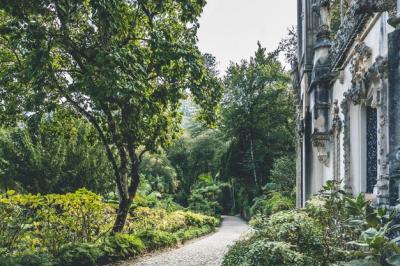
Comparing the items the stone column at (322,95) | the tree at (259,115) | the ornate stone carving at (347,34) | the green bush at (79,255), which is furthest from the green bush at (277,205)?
the ornate stone carving at (347,34)

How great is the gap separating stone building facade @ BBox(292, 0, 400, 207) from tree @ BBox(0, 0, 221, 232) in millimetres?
2702

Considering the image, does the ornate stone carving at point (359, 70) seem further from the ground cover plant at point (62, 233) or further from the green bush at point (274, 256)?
the ground cover plant at point (62, 233)

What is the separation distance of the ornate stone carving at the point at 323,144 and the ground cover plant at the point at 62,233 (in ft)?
17.7

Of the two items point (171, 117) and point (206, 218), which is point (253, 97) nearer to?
point (206, 218)

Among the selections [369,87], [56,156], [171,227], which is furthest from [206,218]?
[369,87]

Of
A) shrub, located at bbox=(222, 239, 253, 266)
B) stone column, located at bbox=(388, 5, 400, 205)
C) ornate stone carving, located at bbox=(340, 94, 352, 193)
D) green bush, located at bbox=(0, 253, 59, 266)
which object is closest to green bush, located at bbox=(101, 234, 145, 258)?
green bush, located at bbox=(0, 253, 59, 266)

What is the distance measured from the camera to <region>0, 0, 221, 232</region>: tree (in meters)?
7.21

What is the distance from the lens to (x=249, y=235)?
292 inches

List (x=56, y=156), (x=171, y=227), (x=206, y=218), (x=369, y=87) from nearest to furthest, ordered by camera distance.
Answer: (x=369, y=87), (x=171, y=227), (x=56, y=156), (x=206, y=218)

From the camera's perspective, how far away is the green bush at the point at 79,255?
9.29m

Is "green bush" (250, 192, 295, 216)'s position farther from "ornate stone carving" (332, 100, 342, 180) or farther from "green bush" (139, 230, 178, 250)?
"ornate stone carving" (332, 100, 342, 180)

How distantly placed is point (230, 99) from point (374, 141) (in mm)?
25337

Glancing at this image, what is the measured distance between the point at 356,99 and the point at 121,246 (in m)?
6.87

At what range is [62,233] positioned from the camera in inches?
410
